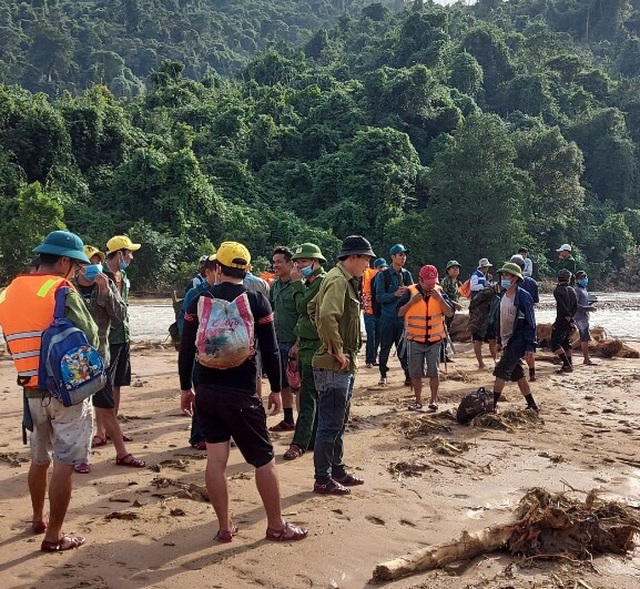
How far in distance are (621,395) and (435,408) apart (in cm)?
298

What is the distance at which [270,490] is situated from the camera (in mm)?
3939

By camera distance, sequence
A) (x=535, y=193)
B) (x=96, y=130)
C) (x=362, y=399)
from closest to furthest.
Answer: (x=362, y=399) → (x=96, y=130) → (x=535, y=193)

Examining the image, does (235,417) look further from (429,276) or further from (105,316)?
(429,276)

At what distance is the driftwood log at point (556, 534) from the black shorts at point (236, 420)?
1061 mm

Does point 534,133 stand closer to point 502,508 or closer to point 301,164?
point 301,164

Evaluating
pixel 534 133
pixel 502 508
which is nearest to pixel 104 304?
pixel 502 508

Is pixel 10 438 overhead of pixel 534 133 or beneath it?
beneath

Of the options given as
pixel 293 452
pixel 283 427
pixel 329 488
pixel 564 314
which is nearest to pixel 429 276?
pixel 283 427

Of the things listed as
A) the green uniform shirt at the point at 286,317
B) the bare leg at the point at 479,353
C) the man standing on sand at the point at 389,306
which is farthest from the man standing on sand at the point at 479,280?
the green uniform shirt at the point at 286,317

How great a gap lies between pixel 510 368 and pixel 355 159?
29125 millimetres

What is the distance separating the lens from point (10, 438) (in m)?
6.38

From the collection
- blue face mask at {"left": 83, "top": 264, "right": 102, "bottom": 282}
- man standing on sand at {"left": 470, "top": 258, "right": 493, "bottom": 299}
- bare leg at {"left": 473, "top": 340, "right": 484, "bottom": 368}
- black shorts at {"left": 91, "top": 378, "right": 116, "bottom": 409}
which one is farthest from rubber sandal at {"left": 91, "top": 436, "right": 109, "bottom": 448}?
man standing on sand at {"left": 470, "top": 258, "right": 493, "bottom": 299}

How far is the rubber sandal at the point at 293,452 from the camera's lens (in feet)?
18.6

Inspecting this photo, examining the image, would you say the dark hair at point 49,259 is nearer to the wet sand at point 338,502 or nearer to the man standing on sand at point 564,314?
the wet sand at point 338,502
